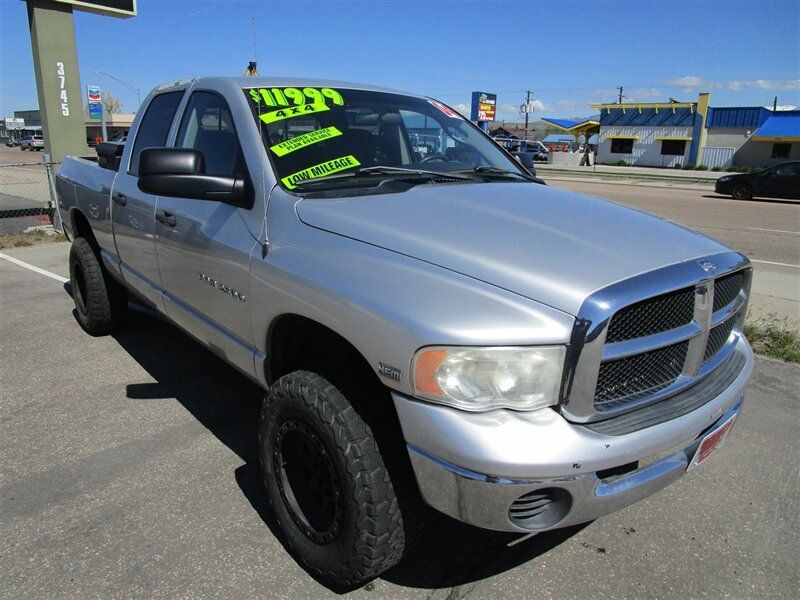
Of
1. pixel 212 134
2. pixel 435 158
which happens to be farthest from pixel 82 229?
pixel 435 158

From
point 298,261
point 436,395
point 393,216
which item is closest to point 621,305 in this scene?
point 436,395

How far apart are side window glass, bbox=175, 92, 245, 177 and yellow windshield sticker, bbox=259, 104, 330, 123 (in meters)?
0.18

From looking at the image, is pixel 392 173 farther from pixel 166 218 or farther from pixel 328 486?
pixel 328 486

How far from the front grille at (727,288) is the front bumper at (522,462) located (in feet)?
1.87

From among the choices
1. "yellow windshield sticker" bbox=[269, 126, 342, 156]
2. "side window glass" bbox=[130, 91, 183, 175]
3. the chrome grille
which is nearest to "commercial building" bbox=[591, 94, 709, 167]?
"side window glass" bbox=[130, 91, 183, 175]

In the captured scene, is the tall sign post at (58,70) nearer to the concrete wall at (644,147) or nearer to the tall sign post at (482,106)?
the tall sign post at (482,106)

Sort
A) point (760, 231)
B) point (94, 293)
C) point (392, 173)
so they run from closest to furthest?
1. point (392, 173)
2. point (94, 293)
3. point (760, 231)

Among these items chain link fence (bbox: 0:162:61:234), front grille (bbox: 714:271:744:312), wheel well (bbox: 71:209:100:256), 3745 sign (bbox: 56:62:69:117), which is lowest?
chain link fence (bbox: 0:162:61:234)

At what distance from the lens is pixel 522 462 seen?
A: 1.75 m

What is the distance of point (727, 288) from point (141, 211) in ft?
10.1

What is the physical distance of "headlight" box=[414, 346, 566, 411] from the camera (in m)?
1.80

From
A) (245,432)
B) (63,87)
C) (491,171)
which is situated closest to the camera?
(491,171)

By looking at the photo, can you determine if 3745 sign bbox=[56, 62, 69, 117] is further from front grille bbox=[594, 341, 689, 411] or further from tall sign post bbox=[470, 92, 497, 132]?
tall sign post bbox=[470, 92, 497, 132]

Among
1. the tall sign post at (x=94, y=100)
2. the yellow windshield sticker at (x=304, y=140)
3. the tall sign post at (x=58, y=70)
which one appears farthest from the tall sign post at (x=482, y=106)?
the yellow windshield sticker at (x=304, y=140)
